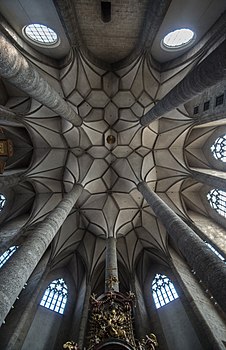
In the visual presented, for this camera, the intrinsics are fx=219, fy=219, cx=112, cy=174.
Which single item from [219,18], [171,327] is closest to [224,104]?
[219,18]

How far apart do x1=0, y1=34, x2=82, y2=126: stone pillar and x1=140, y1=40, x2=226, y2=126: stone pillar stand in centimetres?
473

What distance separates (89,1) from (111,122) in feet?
24.9

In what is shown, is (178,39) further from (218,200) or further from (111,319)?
(111,319)

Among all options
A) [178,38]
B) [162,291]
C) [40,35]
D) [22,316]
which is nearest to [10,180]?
[22,316]

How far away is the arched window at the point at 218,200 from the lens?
47.5ft

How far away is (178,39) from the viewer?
38.3ft

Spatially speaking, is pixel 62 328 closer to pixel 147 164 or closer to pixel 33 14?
pixel 147 164

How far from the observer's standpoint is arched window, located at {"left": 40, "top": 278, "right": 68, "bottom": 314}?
13309 millimetres

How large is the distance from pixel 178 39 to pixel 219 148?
7.37 metres

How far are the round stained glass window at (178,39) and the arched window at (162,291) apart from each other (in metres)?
14.1

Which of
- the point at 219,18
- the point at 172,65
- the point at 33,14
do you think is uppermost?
the point at 172,65

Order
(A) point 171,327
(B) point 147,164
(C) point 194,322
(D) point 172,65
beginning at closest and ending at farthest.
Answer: (C) point 194,322 → (A) point 171,327 → (D) point 172,65 → (B) point 147,164

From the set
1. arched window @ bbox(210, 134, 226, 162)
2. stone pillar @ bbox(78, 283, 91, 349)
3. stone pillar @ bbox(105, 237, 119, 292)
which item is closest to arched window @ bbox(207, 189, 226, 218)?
arched window @ bbox(210, 134, 226, 162)

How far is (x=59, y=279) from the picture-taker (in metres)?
15.5
